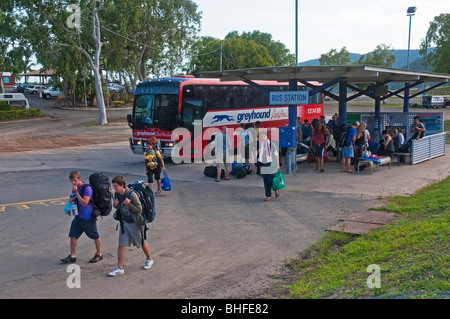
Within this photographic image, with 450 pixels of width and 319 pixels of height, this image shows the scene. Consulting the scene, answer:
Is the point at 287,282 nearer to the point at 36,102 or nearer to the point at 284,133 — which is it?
the point at 284,133

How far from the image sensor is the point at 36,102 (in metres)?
60.6

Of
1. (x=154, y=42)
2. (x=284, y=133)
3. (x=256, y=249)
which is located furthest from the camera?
(x=154, y=42)

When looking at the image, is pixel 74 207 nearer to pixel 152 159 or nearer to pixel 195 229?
pixel 195 229

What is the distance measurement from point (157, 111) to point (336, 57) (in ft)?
206

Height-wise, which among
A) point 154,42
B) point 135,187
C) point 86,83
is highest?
point 154,42

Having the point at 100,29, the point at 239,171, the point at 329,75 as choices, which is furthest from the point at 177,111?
the point at 100,29

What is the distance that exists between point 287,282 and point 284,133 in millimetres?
9593

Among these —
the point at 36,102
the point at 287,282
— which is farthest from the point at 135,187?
the point at 36,102

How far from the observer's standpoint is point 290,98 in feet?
50.6

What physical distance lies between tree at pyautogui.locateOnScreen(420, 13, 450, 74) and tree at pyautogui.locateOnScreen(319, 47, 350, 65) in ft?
56.8

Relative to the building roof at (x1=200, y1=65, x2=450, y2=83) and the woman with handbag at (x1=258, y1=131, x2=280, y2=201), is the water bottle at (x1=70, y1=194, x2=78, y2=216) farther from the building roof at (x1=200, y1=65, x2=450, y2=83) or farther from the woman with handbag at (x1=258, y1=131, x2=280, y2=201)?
the building roof at (x1=200, y1=65, x2=450, y2=83)

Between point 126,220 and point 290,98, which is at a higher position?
point 290,98

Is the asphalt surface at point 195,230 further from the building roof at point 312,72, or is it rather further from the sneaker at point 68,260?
the building roof at point 312,72

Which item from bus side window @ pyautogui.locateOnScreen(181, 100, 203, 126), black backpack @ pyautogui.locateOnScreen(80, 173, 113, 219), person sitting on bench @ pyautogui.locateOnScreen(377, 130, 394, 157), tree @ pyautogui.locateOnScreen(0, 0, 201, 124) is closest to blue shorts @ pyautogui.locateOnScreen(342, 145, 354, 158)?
person sitting on bench @ pyautogui.locateOnScreen(377, 130, 394, 157)
